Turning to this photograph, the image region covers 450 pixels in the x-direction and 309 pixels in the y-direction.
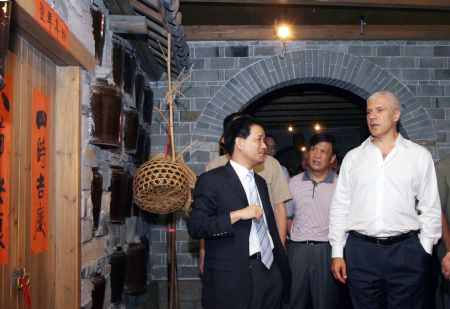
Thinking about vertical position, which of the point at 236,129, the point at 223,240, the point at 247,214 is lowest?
the point at 223,240

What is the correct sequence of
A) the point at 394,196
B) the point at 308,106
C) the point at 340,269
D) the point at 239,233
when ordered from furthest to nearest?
the point at 308,106, the point at 340,269, the point at 394,196, the point at 239,233

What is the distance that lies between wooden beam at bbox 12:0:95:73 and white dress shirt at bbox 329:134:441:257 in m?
1.79

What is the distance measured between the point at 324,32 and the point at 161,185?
129 inches

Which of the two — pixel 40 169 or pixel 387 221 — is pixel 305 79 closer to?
pixel 387 221

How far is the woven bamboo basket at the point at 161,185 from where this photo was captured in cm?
390

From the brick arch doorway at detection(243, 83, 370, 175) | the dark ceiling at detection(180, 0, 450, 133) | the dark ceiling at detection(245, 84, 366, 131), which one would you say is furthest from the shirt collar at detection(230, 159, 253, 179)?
the dark ceiling at detection(245, 84, 366, 131)

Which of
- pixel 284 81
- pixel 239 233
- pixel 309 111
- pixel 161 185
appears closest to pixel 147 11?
pixel 161 185

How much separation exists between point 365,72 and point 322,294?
330 centimetres

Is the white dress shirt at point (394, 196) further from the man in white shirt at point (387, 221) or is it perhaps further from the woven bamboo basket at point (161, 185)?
the woven bamboo basket at point (161, 185)

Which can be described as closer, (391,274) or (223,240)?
(223,240)

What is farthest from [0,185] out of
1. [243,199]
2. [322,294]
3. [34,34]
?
[322,294]

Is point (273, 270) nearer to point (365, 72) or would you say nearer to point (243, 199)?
point (243, 199)

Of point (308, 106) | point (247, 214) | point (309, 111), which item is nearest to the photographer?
point (247, 214)

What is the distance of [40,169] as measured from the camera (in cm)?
294
